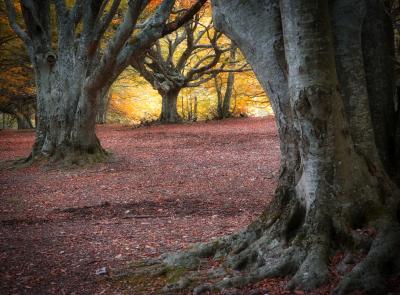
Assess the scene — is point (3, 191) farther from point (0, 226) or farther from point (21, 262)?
point (21, 262)

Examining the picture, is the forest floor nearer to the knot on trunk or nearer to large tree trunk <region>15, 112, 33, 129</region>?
the knot on trunk

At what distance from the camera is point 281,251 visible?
11.5 ft

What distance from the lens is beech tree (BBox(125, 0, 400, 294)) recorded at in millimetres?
3189

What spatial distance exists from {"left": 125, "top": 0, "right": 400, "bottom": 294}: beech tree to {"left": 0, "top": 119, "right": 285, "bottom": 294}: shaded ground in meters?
0.41

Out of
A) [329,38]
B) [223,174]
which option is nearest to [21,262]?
[329,38]

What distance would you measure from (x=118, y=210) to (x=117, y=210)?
0.06 ft

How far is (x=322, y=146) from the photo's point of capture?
328 cm

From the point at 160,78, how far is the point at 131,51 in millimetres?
13518

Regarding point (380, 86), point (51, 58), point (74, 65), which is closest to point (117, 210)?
point (380, 86)

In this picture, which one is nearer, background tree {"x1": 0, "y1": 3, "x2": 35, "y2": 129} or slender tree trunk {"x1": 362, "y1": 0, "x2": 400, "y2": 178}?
slender tree trunk {"x1": 362, "y1": 0, "x2": 400, "y2": 178}

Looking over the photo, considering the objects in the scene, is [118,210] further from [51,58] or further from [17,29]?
[17,29]

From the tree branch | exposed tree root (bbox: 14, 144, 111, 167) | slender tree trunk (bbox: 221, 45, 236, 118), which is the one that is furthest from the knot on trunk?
slender tree trunk (bbox: 221, 45, 236, 118)

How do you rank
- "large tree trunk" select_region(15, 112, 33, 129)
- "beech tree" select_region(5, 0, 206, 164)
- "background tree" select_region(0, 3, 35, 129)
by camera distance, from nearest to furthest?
"beech tree" select_region(5, 0, 206, 164), "background tree" select_region(0, 3, 35, 129), "large tree trunk" select_region(15, 112, 33, 129)

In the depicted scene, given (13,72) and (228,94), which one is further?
(228,94)
